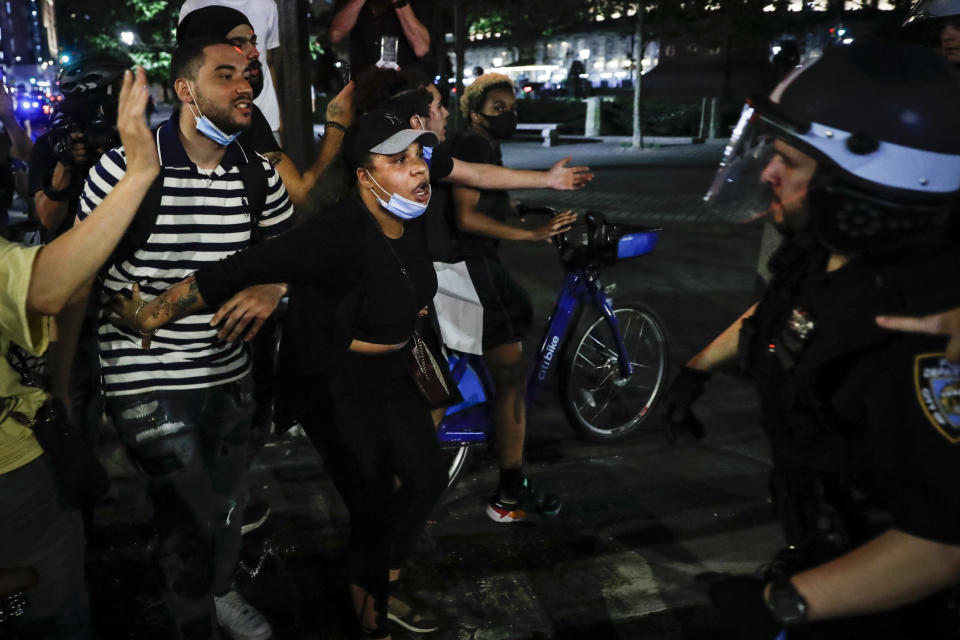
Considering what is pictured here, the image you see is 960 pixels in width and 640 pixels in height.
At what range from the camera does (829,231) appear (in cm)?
170

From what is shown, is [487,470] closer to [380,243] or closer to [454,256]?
[454,256]

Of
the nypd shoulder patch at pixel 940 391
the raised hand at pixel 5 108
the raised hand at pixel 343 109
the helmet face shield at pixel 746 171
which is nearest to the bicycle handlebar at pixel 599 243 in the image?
the raised hand at pixel 343 109

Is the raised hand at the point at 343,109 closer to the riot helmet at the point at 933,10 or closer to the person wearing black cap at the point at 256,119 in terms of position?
the person wearing black cap at the point at 256,119

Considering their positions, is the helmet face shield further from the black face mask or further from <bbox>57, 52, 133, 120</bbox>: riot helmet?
<bbox>57, 52, 133, 120</bbox>: riot helmet

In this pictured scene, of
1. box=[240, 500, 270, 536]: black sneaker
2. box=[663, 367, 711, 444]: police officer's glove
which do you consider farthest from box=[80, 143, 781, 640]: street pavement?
box=[663, 367, 711, 444]: police officer's glove

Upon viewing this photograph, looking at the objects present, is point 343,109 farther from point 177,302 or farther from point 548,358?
point 177,302

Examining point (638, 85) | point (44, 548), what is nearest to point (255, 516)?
point (44, 548)

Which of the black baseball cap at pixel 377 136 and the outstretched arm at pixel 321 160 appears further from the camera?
the outstretched arm at pixel 321 160

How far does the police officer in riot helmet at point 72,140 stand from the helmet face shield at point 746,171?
9.00ft

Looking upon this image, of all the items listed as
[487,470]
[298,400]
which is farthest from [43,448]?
[487,470]

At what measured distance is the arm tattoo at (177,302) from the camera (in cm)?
259

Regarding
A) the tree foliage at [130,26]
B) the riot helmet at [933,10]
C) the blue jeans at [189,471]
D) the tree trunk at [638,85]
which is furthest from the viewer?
the tree foliage at [130,26]

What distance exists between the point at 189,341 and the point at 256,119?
4.68 ft

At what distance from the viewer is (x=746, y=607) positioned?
1.54m
